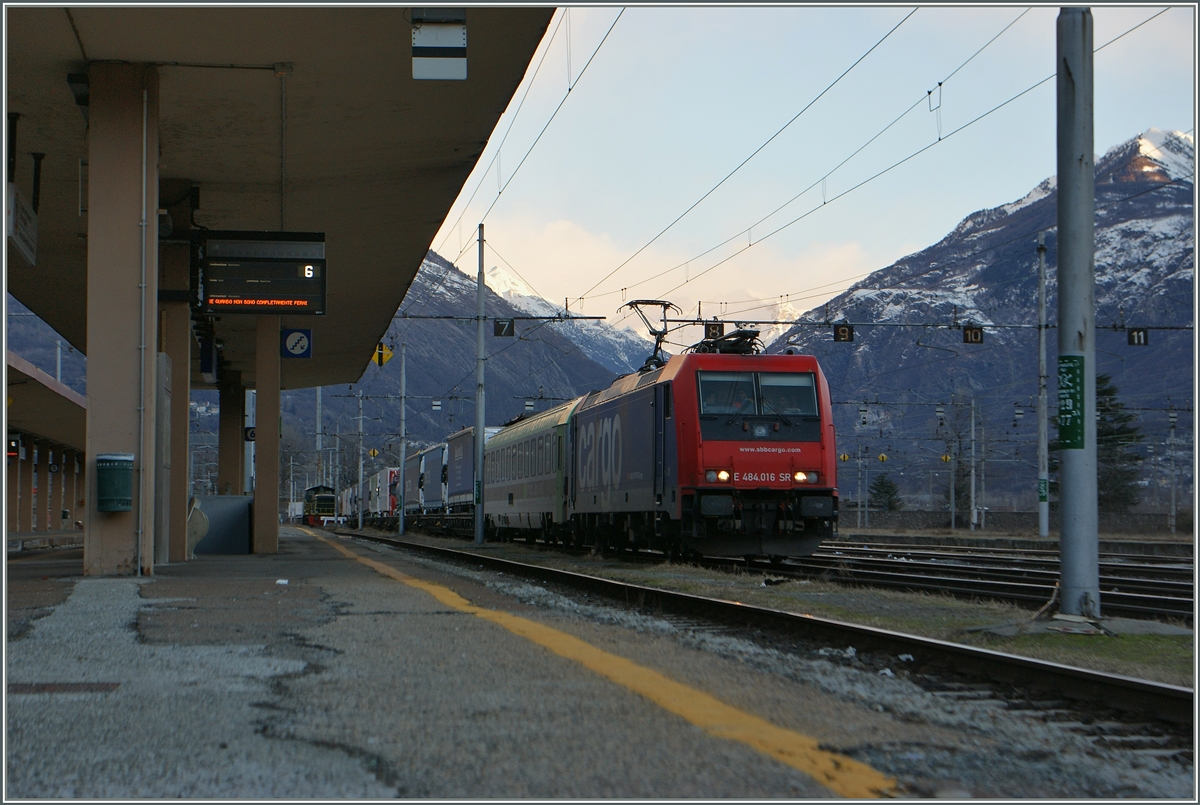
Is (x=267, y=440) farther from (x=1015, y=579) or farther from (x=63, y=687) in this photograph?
(x=63, y=687)

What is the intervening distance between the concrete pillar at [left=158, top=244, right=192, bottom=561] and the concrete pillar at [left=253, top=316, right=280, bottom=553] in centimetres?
469

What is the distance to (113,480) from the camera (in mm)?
12531

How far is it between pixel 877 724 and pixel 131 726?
3128 mm

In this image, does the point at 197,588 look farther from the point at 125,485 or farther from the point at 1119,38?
the point at 1119,38

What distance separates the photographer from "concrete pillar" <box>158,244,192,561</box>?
58.3 ft

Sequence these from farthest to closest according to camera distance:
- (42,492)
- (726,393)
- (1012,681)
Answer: (42,492), (726,393), (1012,681)

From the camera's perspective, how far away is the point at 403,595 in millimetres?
10969

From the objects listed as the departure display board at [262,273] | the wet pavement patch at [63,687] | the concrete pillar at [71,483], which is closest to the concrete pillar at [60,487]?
the concrete pillar at [71,483]

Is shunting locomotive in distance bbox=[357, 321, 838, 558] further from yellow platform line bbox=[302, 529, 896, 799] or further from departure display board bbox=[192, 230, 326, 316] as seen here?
yellow platform line bbox=[302, 529, 896, 799]

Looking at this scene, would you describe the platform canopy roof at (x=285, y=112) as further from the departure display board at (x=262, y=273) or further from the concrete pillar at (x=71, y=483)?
the concrete pillar at (x=71, y=483)

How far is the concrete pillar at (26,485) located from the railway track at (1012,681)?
38.0m

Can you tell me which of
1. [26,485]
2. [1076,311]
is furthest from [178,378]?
[26,485]

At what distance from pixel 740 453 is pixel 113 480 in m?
8.16

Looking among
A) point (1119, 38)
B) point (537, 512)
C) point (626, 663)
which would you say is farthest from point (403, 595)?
point (537, 512)
